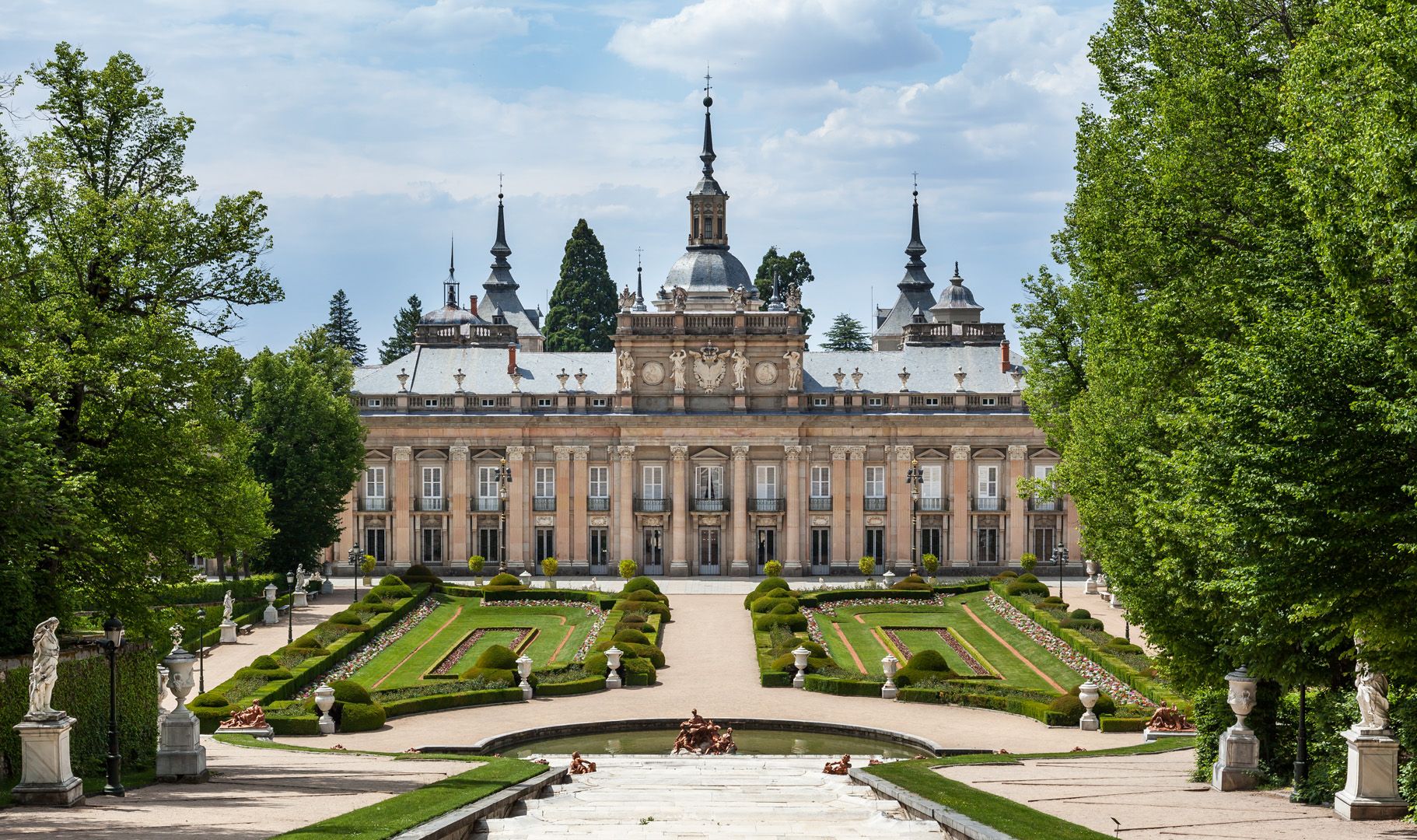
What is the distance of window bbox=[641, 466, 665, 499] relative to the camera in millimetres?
81438

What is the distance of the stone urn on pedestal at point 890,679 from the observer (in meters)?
46.5

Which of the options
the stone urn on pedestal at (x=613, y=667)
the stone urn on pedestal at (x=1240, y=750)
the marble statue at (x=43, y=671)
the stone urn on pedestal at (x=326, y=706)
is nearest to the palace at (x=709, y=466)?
the stone urn on pedestal at (x=613, y=667)

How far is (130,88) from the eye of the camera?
106 feet

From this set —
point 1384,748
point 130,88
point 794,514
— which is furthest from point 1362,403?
point 794,514

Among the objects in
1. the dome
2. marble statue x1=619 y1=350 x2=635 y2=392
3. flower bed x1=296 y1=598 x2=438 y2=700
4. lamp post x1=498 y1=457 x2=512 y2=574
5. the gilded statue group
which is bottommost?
the gilded statue group

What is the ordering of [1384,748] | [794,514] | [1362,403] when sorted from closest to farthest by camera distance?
[1362,403] < [1384,748] < [794,514]

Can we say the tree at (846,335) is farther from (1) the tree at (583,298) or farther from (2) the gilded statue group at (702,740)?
(2) the gilded statue group at (702,740)

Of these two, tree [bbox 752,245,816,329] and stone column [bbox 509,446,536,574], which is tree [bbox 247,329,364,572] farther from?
tree [bbox 752,245,816,329]

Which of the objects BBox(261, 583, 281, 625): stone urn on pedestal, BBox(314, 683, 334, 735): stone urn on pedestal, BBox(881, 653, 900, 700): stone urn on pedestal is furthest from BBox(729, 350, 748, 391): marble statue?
BBox(314, 683, 334, 735): stone urn on pedestal

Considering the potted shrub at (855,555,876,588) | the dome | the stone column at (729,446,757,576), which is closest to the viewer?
the potted shrub at (855,555,876,588)

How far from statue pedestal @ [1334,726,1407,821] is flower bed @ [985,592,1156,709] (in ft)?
60.4

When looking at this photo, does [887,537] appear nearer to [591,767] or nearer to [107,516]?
[591,767]

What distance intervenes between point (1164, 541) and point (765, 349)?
51853 mm

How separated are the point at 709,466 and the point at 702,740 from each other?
43763 millimetres
